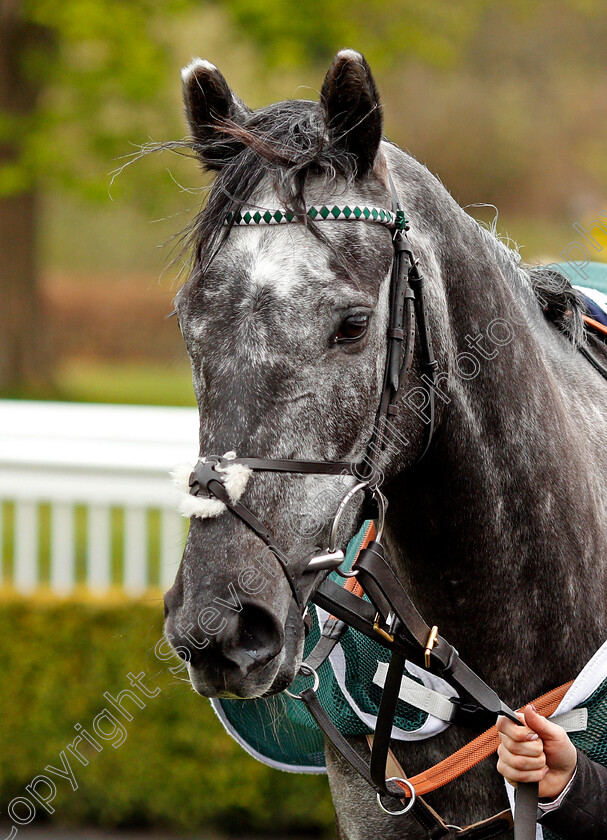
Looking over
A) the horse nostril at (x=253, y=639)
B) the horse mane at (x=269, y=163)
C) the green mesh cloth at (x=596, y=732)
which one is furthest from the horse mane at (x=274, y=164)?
the green mesh cloth at (x=596, y=732)

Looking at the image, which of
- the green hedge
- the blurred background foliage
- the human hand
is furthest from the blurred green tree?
the human hand

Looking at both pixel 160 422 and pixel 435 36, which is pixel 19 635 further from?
pixel 435 36

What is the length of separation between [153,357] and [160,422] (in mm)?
12429

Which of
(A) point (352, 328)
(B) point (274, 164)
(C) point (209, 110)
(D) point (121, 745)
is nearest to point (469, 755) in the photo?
(A) point (352, 328)

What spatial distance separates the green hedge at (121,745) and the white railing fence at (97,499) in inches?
9.3

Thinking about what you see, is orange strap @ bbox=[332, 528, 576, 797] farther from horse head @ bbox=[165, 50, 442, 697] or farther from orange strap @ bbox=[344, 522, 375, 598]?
horse head @ bbox=[165, 50, 442, 697]

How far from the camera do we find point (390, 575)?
5.66ft

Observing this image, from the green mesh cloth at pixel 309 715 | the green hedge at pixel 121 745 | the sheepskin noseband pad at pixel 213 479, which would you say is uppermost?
the sheepskin noseband pad at pixel 213 479

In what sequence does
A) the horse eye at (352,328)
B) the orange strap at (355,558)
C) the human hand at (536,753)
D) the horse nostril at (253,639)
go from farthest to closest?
the orange strap at (355,558) → the human hand at (536,753) → the horse eye at (352,328) → the horse nostril at (253,639)

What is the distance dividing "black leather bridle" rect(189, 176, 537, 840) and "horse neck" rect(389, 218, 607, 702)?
0.30ft

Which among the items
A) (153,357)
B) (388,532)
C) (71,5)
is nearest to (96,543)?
(388,532)

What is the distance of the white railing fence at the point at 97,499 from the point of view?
454 centimetres

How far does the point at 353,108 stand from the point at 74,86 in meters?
7.87

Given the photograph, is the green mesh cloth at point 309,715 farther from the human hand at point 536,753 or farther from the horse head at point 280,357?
the horse head at point 280,357
